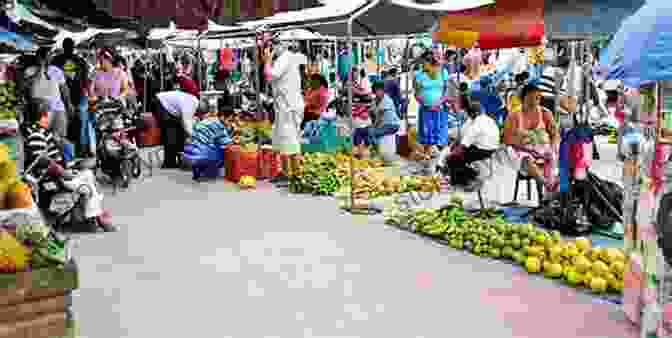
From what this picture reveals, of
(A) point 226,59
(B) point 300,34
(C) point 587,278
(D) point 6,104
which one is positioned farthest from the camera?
(A) point 226,59

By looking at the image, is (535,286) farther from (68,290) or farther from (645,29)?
(68,290)

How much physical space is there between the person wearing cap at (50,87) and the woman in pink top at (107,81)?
352 centimetres

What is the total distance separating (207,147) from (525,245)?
5.67m

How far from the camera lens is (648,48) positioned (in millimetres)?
3045

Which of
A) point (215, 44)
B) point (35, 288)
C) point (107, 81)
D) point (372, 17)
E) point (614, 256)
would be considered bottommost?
point (614, 256)

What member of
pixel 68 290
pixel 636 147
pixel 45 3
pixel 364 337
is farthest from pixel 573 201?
pixel 45 3

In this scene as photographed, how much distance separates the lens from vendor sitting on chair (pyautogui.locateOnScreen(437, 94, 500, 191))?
273 inches

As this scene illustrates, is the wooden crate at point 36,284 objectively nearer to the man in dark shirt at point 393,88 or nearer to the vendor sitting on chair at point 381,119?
the vendor sitting on chair at point 381,119

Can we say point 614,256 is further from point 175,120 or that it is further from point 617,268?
point 175,120

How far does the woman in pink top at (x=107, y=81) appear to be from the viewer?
42.6 feet

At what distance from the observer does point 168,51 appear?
75.5 ft

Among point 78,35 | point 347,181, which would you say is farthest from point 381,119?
point 78,35

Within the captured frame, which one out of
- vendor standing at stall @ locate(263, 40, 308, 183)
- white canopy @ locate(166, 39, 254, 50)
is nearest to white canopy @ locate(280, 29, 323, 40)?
vendor standing at stall @ locate(263, 40, 308, 183)

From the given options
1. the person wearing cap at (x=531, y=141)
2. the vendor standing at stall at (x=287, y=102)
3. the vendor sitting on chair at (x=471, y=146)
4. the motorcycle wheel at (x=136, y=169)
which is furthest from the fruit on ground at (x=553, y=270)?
the motorcycle wheel at (x=136, y=169)
